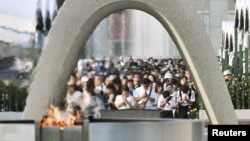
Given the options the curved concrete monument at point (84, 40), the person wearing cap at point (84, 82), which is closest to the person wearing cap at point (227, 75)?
the person wearing cap at point (84, 82)

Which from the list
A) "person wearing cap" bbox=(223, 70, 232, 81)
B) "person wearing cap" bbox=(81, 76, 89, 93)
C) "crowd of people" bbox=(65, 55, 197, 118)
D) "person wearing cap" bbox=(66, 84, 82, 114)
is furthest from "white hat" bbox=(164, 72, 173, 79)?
"person wearing cap" bbox=(66, 84, 82, 114)

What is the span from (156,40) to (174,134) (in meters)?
12.2

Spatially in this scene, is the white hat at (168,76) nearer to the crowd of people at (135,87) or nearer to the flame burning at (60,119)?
the crowd of people at (135,87)

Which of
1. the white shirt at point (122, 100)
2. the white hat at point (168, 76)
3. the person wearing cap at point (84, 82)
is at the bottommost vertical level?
the white shirt at point (122, 100)

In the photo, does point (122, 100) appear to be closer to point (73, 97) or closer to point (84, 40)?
point (73, 97)

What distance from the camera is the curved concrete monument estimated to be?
906 cm

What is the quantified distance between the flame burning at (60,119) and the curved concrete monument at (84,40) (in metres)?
0.97

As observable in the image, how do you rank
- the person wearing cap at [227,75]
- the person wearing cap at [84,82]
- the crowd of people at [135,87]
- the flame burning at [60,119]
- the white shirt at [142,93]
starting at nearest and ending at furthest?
the flame burning at [60,119]
the person wearing cap at [84,82]
the crowd of people at [135,87]
the white shirt at [142,93]
the person wearing cap at [227,75]

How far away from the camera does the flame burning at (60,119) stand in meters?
7.56

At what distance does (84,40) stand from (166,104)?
413 centimetres

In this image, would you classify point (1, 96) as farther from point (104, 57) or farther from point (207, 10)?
point (207, 10)

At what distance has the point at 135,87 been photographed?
44.1ft

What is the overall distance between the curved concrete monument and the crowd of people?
1294 mm

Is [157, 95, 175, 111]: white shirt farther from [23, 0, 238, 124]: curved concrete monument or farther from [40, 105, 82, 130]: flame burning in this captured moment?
[40, 105, 82, 130]: flame burning
